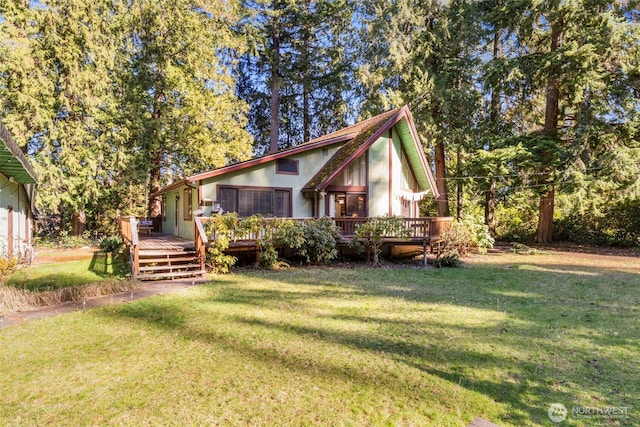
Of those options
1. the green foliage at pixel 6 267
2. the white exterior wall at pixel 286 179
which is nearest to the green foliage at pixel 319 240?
the white exterior wall at pixel 286 179

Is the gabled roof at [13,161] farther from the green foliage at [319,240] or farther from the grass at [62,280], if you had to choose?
the green foliage at [319,240]

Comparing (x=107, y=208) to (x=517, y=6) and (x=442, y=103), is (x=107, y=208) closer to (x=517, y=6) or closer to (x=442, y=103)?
(x=442, y=103)

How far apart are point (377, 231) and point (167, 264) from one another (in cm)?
728

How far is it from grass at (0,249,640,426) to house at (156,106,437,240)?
6007 millimetres

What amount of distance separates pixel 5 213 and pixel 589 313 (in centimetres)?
1673

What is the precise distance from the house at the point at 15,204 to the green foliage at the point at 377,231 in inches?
407

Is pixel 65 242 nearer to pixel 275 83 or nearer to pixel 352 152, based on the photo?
pixel 352 152

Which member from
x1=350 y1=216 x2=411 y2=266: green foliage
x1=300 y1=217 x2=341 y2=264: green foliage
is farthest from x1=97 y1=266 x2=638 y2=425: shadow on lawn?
x1=350 y1=216 x2=411 y2=266: green foliage

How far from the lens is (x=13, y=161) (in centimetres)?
955

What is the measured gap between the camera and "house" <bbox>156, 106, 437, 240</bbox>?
13.9 meters

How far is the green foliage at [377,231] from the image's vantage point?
12875 mm

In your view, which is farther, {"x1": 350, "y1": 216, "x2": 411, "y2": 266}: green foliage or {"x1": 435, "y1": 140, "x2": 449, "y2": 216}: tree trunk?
{"x1": 435, "y1": 140, "x2": 449, "y2": 216}: tree trunk

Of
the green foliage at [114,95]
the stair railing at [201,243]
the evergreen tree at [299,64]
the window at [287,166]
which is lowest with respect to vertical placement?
the stair railing at [201,243]

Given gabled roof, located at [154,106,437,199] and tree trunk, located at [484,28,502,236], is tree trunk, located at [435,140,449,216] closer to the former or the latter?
tree trunk, located at [484,28,502,236]
